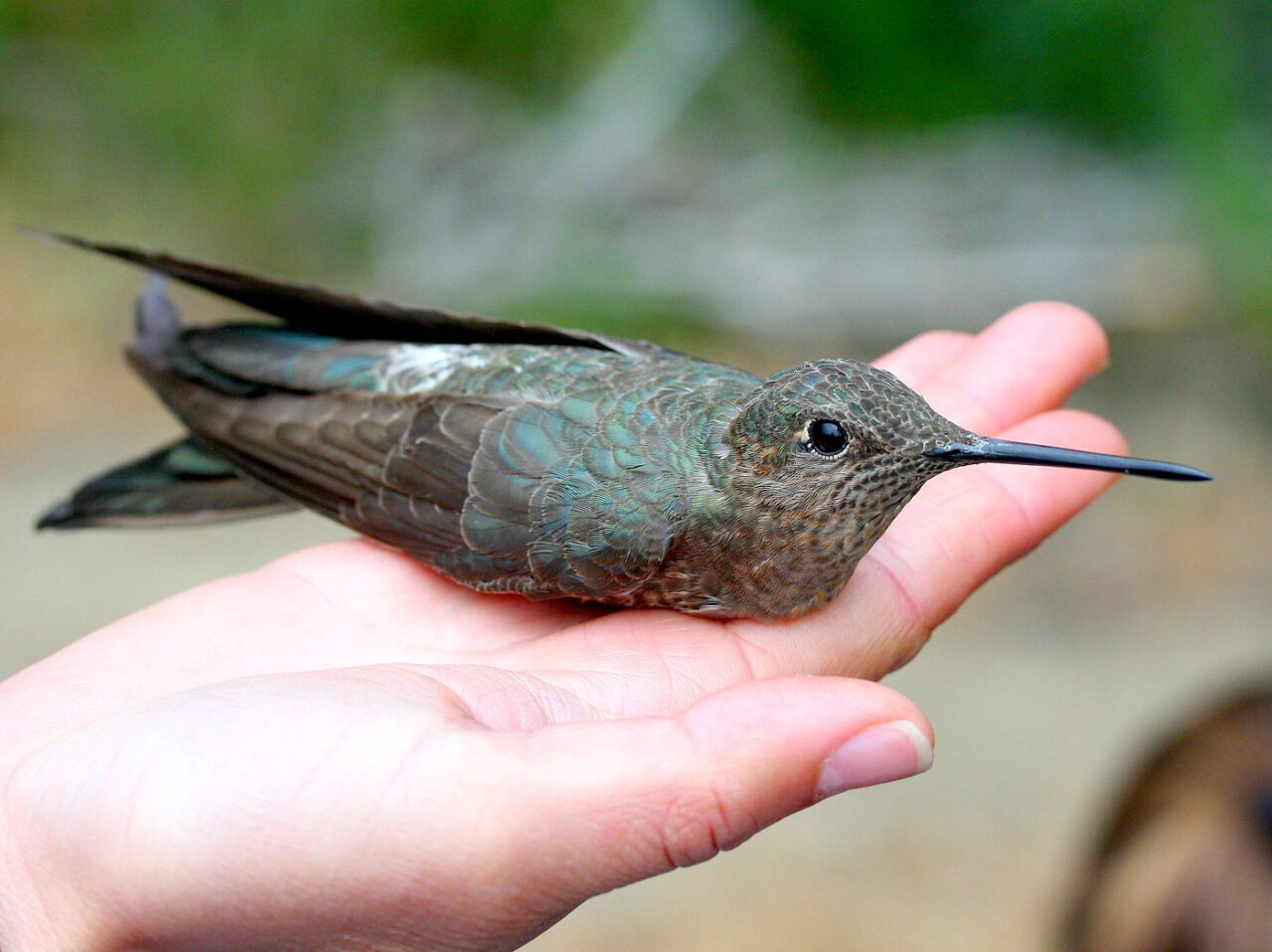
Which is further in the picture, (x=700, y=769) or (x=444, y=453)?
(x=444, y=453)

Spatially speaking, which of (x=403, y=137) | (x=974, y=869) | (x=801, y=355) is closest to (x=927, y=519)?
(x=974, y=869)

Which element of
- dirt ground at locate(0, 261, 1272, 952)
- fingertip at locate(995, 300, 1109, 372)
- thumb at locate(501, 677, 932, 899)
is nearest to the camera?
thumb at locate(501, 677, 932, 899)

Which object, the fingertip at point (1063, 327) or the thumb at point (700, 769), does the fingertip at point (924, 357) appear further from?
the thumb at point (700, 769)

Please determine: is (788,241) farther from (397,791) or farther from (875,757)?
(397,791)

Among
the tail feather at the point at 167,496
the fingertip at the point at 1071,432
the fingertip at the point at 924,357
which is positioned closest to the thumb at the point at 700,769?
the fingertip at the point at 1071,432

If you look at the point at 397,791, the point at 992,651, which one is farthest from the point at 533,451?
the point at 992,651

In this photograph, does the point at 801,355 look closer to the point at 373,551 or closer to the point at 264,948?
the point at 373,551

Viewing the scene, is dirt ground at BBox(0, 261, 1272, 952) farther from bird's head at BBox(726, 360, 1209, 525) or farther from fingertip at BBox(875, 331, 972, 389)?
bird's head at BBox(726, 360, 1209, 525)

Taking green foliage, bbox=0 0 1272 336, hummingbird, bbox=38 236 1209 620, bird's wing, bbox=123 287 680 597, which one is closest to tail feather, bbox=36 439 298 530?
hummingbird, bbox=38 236 1209 620
